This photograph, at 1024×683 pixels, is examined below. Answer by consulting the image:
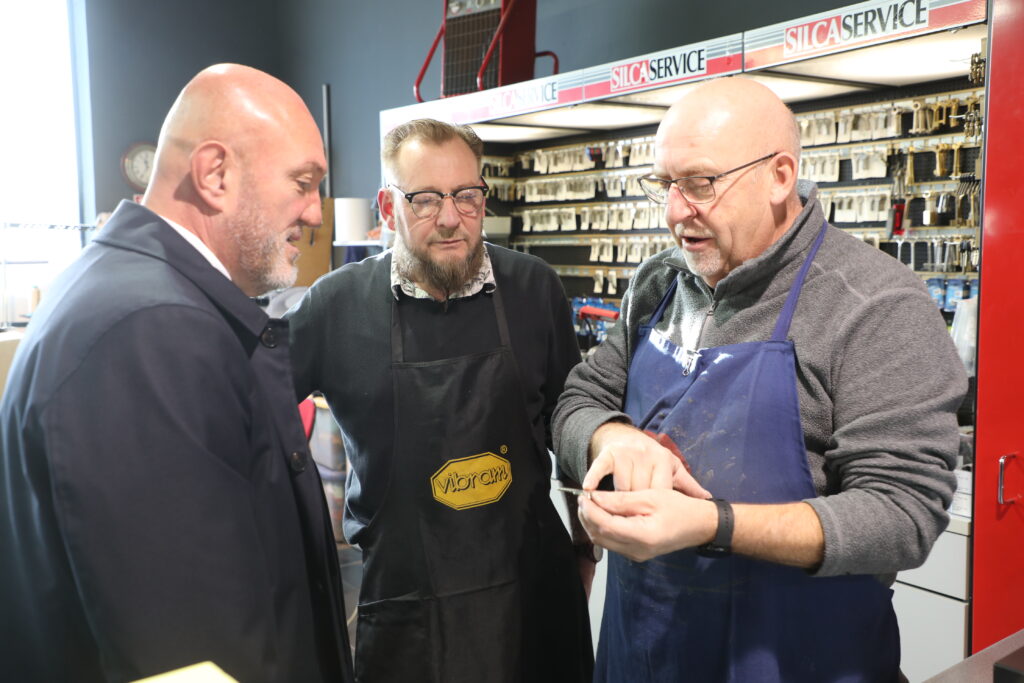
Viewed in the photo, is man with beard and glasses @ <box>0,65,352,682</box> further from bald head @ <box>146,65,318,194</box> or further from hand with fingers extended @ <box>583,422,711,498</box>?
hand with fingers extended @ <box>583,422,711,498</box>

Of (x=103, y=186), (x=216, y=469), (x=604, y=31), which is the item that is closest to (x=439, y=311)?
(x=216, y=469)

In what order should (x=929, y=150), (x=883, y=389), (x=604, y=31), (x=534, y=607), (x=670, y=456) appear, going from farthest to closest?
(x=604, y=31) → (x=929, y=150) → (x=534, y=607) → (x=670, y=456) → (x=883, y=389)

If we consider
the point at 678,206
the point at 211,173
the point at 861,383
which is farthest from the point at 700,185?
the point at 211,173

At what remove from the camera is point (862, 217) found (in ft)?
11.8

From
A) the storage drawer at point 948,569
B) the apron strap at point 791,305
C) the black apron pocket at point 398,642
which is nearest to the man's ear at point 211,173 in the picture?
the apron strap at point 791,305

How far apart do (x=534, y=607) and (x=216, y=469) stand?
3.58 ft

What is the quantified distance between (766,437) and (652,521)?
27cm

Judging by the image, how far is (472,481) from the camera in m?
1.94

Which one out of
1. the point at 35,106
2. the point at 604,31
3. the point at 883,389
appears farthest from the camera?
the point at 35,106

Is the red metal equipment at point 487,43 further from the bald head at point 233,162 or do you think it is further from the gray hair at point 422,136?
the bald head at point 233,162

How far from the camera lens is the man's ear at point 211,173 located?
1291 mm

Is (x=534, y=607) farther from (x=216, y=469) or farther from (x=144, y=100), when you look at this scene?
(x=144, y=100)

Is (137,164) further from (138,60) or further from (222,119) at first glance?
(222,119)

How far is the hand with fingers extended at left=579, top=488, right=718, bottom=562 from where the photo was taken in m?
1.25
